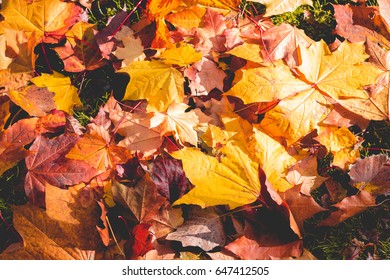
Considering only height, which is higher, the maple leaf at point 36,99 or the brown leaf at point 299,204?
the maple leaf at point 36,99

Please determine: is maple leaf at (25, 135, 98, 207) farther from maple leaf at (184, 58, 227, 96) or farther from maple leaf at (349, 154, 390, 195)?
maple leaf at (349, 154, 390, 195)

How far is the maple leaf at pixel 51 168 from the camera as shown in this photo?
5.59ft

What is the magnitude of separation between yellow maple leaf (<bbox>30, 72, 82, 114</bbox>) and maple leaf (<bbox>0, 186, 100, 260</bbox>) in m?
0.43

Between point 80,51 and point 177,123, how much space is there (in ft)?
1.83

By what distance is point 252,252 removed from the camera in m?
1.62

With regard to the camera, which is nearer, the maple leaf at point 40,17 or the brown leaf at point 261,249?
the brown leaf at point 261,249

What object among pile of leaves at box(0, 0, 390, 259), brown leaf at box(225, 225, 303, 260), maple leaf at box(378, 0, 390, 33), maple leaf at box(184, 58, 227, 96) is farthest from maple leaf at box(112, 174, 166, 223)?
maple leaf at box(378, 0, 390, 33)

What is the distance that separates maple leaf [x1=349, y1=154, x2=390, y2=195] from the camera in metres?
1.73

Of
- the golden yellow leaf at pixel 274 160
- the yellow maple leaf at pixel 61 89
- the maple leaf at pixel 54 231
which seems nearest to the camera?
the maple leaf at pixel 54 231

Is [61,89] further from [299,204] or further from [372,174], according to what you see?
[372,174]

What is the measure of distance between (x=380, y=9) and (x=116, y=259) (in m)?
1.43

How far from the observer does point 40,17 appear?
194 centimetres

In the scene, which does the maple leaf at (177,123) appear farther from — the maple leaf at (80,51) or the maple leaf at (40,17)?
the maple leaf at (40,17)

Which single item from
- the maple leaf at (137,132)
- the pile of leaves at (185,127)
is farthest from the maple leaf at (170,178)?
the maple leaf at (137,132)
